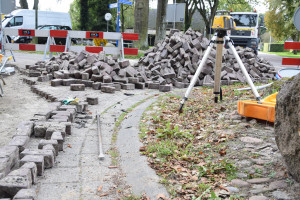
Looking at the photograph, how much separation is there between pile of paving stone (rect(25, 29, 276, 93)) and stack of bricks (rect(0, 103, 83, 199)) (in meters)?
3.52

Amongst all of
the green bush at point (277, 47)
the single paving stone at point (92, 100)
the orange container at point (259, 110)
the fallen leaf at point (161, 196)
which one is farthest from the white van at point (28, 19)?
the green bush at point (277, 47)

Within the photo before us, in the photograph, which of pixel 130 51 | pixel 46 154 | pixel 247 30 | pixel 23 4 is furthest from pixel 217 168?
pixel 23 4

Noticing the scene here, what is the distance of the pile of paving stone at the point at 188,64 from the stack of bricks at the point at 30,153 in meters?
5.07

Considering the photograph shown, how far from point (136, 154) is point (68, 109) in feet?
6.34

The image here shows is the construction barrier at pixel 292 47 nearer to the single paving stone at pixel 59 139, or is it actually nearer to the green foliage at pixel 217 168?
the green foliage at pixel 217 168

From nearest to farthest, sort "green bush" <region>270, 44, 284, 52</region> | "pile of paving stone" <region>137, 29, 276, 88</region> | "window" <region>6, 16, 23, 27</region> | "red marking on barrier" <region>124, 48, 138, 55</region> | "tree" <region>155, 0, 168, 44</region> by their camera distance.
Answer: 1. "pile of paving stone" <region>137, 29, 276, 88</region>
2. "red marking on barrier" <region>124, 48, 138, 55</region>
3. "tree" <region>155, 0, 168, 44</region>
4. "window" <region>6, 16, 23, 27</region>
5. "green bush" <region>270, 44, 284, 52</region>

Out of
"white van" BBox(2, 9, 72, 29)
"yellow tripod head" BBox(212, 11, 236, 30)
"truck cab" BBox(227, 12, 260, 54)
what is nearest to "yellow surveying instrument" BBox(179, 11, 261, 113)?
"yellow tripod head" BBox(212, 11, 236, 30)

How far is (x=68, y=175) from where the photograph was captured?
137 inches

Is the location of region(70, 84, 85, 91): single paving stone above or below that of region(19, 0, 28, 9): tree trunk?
below

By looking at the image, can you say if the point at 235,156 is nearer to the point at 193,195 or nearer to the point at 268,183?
the point at 268,183

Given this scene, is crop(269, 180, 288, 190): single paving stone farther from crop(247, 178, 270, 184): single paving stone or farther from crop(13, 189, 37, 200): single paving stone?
crop(13, 189, 37, 200): single paving stone

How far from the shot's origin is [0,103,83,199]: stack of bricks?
9.32 feet

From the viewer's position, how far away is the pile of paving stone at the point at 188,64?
10.1 meters

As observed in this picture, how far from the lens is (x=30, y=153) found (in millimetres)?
3562
